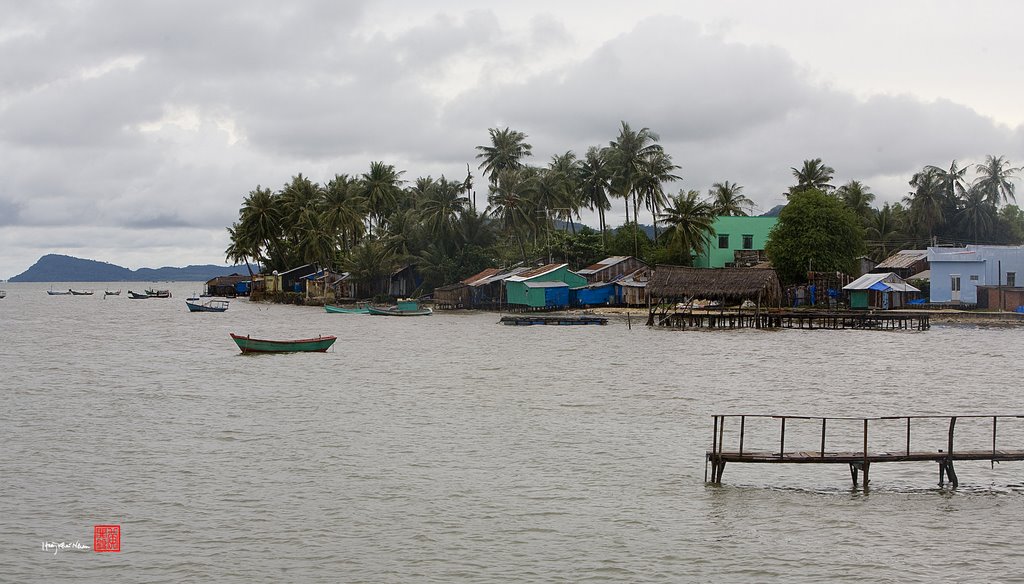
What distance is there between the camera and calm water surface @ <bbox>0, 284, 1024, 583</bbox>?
47.6 ft

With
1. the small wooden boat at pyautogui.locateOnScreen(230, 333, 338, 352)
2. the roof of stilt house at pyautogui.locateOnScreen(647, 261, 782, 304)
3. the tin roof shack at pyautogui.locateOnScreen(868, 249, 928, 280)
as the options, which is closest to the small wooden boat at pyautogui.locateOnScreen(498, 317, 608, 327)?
the roof of stilt house at pyautogui.locateOnScreen(647, 261, 782, 304)

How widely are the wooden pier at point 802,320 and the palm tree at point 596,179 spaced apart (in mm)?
23064

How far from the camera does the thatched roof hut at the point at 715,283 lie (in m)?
56.6

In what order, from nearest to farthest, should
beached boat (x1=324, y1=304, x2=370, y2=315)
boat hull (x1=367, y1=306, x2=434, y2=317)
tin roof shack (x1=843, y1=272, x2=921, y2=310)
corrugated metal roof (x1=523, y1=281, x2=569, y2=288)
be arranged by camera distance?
tin roof shack (x1=843, y1=272, x2=921, y2=310), corrugated metal roof (x1=523, y1=281, x2=569, y2=288), boat hull (x1=367, y1=306, x2=434, y2=317), beached boat (x1=324, y1=304, x2=370, y2=315)

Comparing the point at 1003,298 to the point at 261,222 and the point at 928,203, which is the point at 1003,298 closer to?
the point at 928,203

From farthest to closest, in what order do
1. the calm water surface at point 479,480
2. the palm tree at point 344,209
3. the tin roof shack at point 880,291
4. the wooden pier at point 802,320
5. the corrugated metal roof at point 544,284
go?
the palm tree at point 344,209 → the corrugated metal roof at point 544,284 → the tin roof shack at point 880,291 → the wooden pier at point 802,320 → the calm water surface at point 479,480

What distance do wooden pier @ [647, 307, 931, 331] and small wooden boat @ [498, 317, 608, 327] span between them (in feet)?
12.5

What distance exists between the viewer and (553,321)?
62281mm

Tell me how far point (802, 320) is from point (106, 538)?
170 ft

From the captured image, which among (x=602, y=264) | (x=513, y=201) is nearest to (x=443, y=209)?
(x=513, y=201)

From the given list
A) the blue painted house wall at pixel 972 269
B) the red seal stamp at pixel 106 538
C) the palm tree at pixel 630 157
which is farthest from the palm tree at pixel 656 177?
the red seal stamp at pixel 106 538

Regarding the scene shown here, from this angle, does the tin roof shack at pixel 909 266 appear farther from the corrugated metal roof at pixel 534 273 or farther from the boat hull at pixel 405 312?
the boat hull at pixel 405 312

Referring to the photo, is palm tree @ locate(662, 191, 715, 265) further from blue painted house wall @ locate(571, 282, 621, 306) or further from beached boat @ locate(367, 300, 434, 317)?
beached boat @ locate(367, 300, 434, 317)

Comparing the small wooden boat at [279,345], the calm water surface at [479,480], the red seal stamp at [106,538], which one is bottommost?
the red seal stamp at [106,538]
